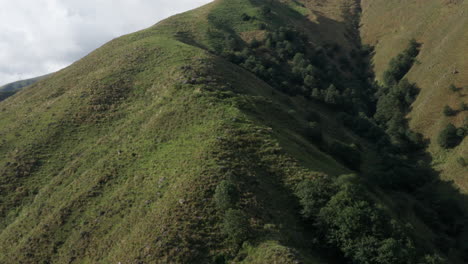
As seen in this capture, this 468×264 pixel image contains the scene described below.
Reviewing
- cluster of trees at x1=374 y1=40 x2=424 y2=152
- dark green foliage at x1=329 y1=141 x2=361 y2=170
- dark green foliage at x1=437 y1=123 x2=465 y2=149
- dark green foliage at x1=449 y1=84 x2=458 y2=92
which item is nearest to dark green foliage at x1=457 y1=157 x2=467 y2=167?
dark green foliage at x1=437 y1=123 x2=465 y2=149

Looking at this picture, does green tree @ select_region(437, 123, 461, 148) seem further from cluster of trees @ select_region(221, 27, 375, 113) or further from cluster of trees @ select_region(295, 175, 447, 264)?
cluster of trees @ select_region(295, 175, 447, 264)

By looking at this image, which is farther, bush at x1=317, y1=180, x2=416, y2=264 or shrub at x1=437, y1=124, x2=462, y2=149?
shrub at x1=437, y1=124, x2=462, y2=149

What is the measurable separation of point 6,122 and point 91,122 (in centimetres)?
1995

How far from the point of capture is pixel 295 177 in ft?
123

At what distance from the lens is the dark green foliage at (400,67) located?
9431 cm

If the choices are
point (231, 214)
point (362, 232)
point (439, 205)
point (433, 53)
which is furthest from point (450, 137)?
point (231, 214)

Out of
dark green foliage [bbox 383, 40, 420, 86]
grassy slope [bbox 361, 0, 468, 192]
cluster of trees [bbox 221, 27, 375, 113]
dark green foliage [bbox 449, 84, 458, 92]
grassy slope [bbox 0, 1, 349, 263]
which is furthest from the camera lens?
dark green foliage [bbox 383, 40, 420, 86]

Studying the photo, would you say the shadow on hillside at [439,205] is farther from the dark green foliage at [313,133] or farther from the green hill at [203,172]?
the dark green foliage at [313,133]

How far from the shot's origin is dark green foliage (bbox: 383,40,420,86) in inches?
3713

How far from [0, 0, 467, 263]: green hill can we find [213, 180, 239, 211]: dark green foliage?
0.43 ft

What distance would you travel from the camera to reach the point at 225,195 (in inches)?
1230

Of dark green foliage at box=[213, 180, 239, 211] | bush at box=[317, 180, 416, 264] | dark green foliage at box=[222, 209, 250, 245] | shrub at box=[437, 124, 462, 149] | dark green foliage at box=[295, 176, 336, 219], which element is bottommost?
shrub at box=[437, 124, 462, 149]

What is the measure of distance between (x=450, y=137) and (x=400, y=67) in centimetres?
4007

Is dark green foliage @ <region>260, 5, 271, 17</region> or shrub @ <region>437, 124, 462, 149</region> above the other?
dark green foliage @ <region>260, 5, 271, 17</region>
